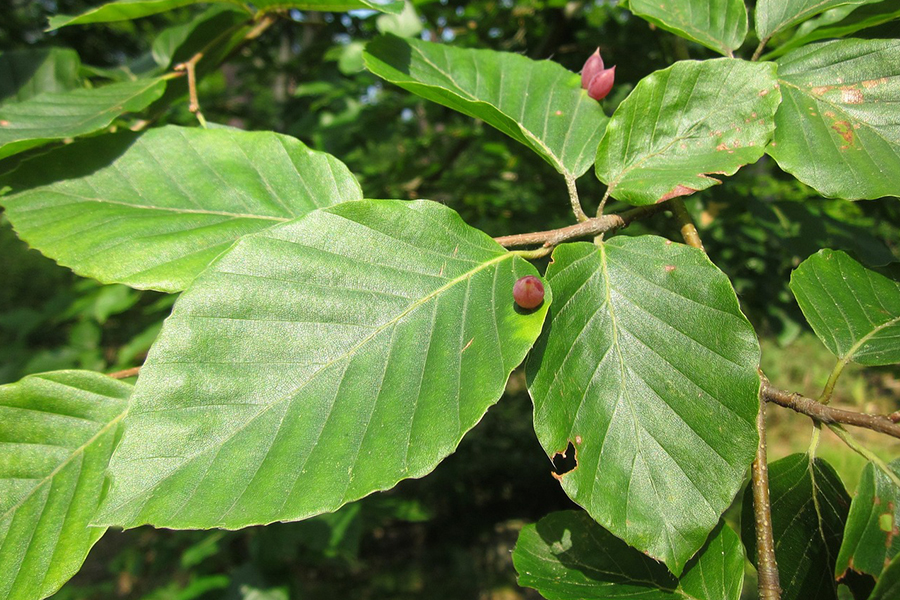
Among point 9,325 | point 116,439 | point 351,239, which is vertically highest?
point 351,239

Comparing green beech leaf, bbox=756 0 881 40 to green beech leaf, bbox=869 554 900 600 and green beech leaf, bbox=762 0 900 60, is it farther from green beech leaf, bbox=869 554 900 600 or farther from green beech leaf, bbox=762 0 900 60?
green beech leaf, bbox=869 554 900 600

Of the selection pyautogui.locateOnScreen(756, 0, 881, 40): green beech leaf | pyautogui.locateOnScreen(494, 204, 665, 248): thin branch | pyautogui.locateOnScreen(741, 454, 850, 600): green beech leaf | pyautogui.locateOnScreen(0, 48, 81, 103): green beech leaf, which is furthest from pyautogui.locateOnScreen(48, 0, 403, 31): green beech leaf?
pyautogui.locateOnScreen(741, 454, 850, 600): green beech leaf

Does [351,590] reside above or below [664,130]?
below

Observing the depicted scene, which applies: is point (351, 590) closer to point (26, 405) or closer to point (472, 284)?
point (26, 405)

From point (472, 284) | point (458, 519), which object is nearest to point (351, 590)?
point (458, 519)

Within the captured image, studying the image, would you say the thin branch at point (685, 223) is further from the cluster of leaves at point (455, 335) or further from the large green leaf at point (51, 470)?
the large green leaf at point (51, 470)

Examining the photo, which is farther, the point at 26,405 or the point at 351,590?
the point at 351,590
